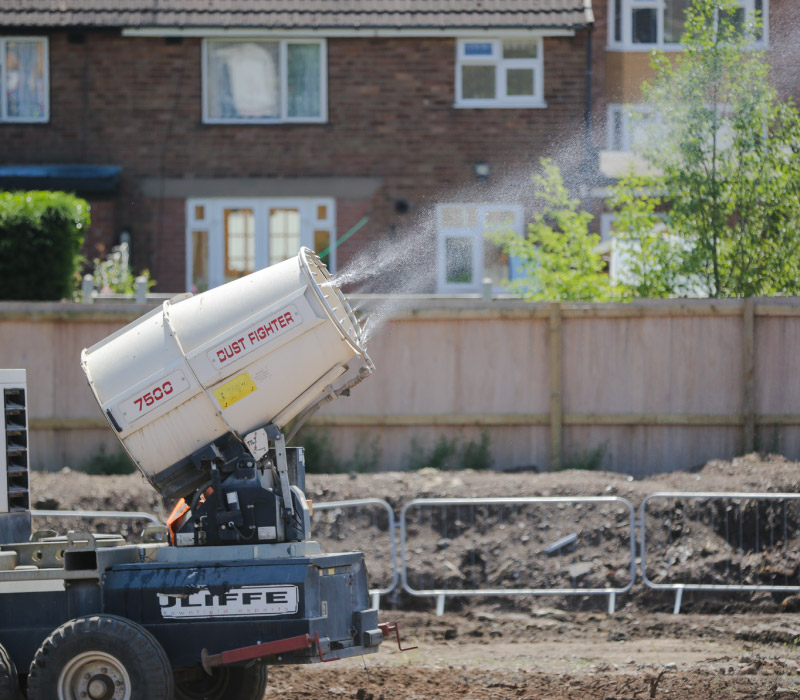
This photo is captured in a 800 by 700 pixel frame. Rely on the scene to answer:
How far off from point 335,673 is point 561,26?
15074mm

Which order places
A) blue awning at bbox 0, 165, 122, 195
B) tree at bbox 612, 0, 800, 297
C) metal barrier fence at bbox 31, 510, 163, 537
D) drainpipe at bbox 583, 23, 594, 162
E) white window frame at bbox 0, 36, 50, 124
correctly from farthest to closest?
white window frame at bbox 0, 36, 50, 124, drainpipe at bbox 583, 23, 594, 162, blue awning at bbox 0, 165, 122, 195, tree at bbox 612, 0, 800, 297, metal barrier fence at bbox 31, 510, 163, 537

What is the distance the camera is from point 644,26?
24.8m

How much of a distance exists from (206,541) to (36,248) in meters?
9.54

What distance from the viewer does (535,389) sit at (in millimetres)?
13844

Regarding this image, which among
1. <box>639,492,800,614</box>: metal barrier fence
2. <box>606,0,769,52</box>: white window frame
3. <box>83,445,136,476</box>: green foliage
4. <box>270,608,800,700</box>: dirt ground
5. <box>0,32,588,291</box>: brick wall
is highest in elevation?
<box>606,0,769,52</box>: white window frame

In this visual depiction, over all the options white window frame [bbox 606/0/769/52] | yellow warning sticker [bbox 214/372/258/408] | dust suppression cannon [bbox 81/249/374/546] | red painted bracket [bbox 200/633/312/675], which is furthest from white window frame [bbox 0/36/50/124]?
red painted bracket [bbox 200/633/312/675]

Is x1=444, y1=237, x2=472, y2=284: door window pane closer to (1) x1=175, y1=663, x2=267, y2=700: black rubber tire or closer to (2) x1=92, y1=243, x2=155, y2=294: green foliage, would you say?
(2) x1=92, y1=243, x2=155, y2=294: green foliage

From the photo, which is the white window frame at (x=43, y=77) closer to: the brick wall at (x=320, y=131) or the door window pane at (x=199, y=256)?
the brick wall at (x=320, y=131)

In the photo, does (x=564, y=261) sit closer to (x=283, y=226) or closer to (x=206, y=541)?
(x=283, y=226)

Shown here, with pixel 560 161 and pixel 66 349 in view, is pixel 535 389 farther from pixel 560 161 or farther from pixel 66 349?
pixel 560 161

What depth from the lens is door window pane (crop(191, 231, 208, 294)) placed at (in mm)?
22062

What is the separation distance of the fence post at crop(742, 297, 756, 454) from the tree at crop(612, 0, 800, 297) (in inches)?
35.9

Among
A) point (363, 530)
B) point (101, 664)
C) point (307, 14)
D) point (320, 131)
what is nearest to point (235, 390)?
point (101, 664)

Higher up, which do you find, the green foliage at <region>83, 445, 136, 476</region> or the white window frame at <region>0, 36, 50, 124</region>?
the white window frame at <region>0, 36, 50, 124</region>
